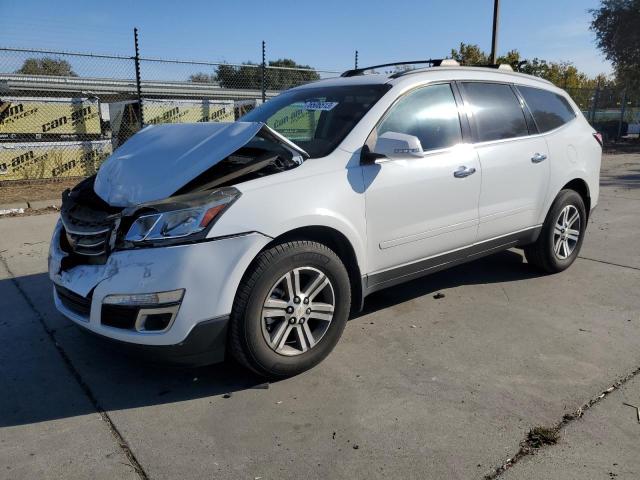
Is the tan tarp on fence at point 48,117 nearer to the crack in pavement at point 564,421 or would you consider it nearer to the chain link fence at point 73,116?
the chain link fence at point 73,116

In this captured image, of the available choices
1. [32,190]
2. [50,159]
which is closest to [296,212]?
[32,190]

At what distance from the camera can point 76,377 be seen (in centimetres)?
314

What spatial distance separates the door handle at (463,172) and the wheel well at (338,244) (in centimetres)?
106

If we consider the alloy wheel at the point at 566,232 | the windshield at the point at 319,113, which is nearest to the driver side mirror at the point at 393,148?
the windshield at the point at 319,113

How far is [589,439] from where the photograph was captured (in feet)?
8.23

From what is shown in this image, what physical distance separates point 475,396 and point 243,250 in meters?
1.50

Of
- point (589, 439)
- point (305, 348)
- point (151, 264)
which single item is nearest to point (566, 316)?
point (589, 439)

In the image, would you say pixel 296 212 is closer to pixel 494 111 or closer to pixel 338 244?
pixel 338 244

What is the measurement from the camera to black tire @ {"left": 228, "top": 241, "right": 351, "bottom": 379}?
2801 millimetres

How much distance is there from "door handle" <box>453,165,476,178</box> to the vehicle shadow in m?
1.99

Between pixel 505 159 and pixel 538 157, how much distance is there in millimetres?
481

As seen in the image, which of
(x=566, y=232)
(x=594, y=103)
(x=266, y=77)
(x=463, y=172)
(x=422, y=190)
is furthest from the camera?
(x=594, y=103)

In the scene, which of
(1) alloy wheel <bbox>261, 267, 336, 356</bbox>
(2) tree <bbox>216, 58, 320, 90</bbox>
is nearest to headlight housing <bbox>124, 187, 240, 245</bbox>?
(1) alloy wheel <bbox>261, 267, 336, 356</bbox>

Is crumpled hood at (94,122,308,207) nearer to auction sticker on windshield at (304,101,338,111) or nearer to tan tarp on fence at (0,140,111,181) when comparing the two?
auction sticker on windshield at (304,101,338,111)
